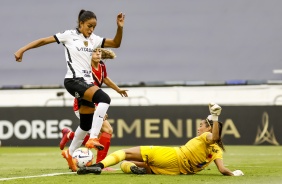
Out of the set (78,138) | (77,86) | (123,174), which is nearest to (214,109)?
(123,174)

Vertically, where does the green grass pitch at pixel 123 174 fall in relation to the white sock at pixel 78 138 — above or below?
below

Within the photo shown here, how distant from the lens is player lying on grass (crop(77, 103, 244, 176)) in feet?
36.6

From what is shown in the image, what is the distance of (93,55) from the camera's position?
43.2 ft

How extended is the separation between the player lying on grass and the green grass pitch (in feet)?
0.56

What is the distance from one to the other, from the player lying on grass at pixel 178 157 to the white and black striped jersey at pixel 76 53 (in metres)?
1.28

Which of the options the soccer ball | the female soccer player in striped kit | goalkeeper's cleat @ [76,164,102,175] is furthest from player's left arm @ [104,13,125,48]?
goalkeeper's cleat @ [76,164,102,175]

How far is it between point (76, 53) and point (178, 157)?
2013mm

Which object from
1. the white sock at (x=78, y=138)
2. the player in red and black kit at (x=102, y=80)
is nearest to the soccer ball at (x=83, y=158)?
the white sock at (x=78, y=138)

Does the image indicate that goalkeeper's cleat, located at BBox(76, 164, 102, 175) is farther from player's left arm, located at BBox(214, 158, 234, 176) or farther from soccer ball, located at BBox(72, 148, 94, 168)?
player's left arm, located at BBox(214, 158, 234, 176)

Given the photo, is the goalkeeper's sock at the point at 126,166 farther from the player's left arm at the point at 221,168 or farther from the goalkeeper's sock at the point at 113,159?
the player's left arm at the point at 221,168

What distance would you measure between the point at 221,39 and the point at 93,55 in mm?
9850

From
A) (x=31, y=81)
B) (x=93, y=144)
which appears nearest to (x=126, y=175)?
(x=93, y=144)

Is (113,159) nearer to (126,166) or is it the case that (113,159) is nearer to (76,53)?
(126,166)

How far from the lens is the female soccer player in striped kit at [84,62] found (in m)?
11.6
